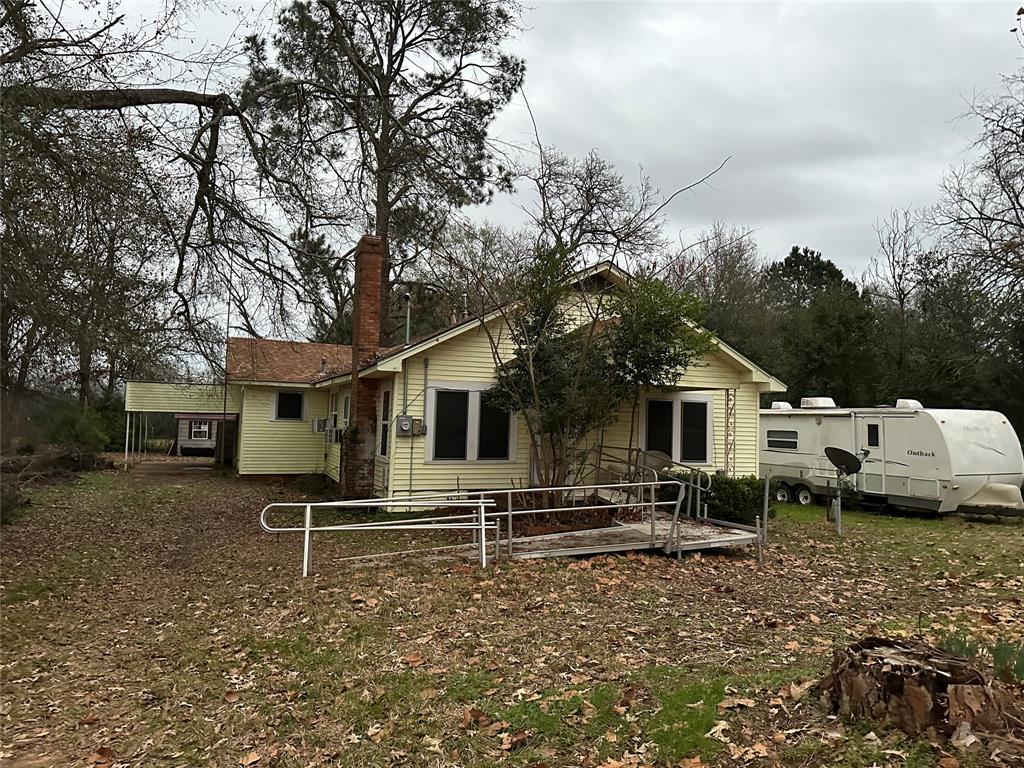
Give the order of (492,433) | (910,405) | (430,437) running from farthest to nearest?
(910,405)
(492,433)
(430,437)

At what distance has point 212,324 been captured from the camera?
Result: 10.4m

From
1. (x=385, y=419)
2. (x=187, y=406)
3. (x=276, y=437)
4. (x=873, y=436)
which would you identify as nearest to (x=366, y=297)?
(x=385, y=419)

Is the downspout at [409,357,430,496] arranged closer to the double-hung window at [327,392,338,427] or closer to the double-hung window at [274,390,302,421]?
the double-hung window at [327,392,338,427]

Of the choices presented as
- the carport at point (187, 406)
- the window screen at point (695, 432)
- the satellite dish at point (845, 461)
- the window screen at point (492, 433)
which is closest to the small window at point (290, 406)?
the carport at point (187, 406)

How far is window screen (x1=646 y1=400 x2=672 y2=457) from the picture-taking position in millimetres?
15062

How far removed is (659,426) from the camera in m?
15.2

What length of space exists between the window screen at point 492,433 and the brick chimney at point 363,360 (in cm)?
252

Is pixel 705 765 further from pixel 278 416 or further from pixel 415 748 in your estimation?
pixel 278 416

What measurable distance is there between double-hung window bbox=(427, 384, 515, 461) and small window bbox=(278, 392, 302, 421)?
391 inches

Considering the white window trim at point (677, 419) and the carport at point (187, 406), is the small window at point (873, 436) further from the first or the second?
the carport at point (187, 406)

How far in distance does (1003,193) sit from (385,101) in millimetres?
17911

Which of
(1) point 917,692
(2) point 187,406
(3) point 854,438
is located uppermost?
(2) point 187,406

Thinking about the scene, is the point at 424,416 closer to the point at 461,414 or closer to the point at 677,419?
the point at 461,414

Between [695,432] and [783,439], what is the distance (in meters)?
5.06
